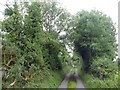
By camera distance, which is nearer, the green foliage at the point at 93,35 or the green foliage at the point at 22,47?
the green foliage at the point at 22,47

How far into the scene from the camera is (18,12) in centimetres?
1775

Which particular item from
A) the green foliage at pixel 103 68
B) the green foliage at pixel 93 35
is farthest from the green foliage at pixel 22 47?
the green foliage at pixel 93 35

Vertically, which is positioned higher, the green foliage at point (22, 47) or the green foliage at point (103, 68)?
the green foliage at point (22, 47)

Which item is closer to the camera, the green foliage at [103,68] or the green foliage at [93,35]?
the green foliage at [103,68]

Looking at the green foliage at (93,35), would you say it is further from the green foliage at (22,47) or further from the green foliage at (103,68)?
the green foliage at (22,47)

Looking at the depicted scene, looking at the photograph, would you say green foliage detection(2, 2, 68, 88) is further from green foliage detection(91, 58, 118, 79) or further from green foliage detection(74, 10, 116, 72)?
green foliage detection(74, 10, 116, 72)

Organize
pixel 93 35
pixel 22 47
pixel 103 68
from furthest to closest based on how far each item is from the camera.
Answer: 1. pixel 93 35
2. pixel 103 68
3. pixel 22 47

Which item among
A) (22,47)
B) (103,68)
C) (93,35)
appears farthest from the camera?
(93,35)

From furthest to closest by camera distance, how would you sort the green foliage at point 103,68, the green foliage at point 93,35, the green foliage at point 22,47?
the green foliage at point 93,35 < the green foliage at point 103,68 < the green foliage at point 22,47

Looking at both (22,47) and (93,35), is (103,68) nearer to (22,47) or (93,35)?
(93,35)

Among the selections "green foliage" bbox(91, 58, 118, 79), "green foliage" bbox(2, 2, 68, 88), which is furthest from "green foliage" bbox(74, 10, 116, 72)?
"green foliage" bbox(2, 2, 68, 88)

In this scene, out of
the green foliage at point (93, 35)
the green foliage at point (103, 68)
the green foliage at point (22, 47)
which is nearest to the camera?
the green foliage at point (22, 47)

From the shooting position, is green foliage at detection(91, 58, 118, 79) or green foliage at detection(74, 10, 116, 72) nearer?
green foliage at detection(91, 58, 118, 79)

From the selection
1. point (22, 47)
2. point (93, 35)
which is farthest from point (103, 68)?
point (22, 47)
